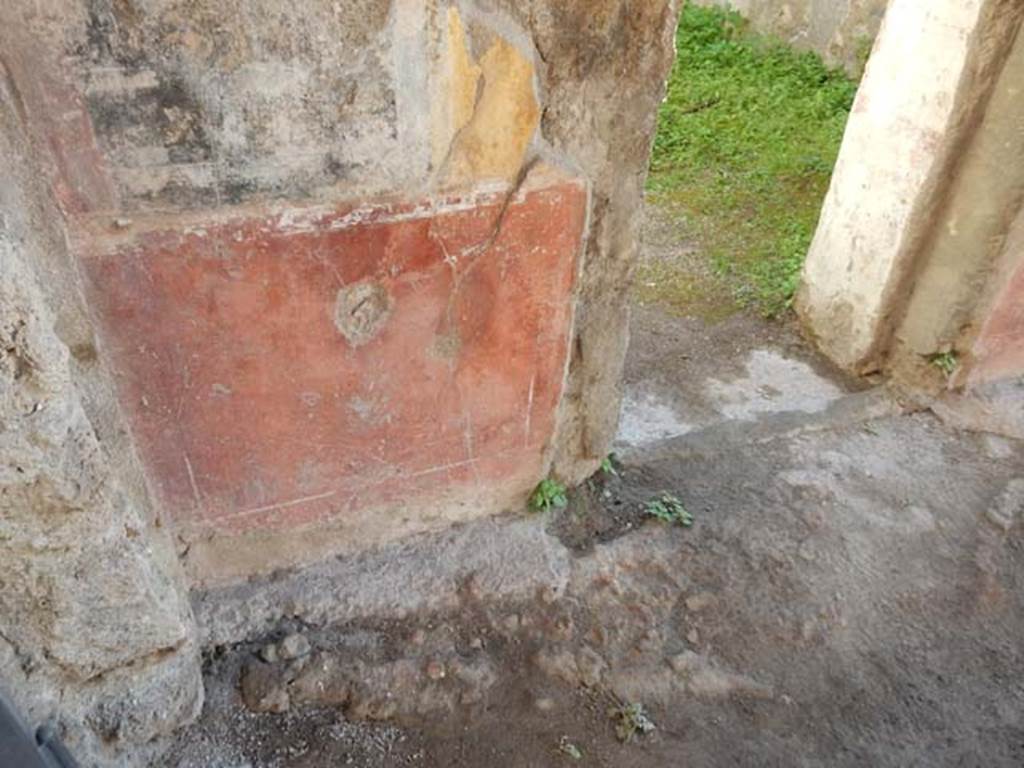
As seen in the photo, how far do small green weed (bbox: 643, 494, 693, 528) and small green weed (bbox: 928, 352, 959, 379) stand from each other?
3.90 ft

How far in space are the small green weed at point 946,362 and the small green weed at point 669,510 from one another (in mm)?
1189

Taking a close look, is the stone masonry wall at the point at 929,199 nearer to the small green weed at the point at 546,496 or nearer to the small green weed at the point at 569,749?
the small green weed at the point at 546,496

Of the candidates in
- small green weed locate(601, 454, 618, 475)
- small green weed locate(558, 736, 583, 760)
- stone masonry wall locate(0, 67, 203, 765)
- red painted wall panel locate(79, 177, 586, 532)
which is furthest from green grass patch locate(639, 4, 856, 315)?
stone masonry wall locate(0, 67, 203, 765)

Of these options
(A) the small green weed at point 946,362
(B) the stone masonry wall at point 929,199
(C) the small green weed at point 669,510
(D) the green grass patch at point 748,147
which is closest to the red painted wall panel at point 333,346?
(C) the small green weed at point 669,510

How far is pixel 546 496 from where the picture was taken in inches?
98.8

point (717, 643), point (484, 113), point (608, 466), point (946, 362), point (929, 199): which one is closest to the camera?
point (484, 113)

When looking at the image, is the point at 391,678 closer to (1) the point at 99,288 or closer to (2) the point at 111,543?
(2) the point at 111,543

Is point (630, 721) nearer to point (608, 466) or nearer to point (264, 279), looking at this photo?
point (608, 466)

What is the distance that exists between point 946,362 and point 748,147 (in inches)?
100

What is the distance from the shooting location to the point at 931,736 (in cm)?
215

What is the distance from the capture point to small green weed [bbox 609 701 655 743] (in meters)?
2.09

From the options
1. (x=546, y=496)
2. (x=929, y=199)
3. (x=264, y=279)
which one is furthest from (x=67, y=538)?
(x=929, y=199)

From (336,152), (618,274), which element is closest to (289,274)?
(336,152)

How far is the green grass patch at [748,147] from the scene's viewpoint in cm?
420
